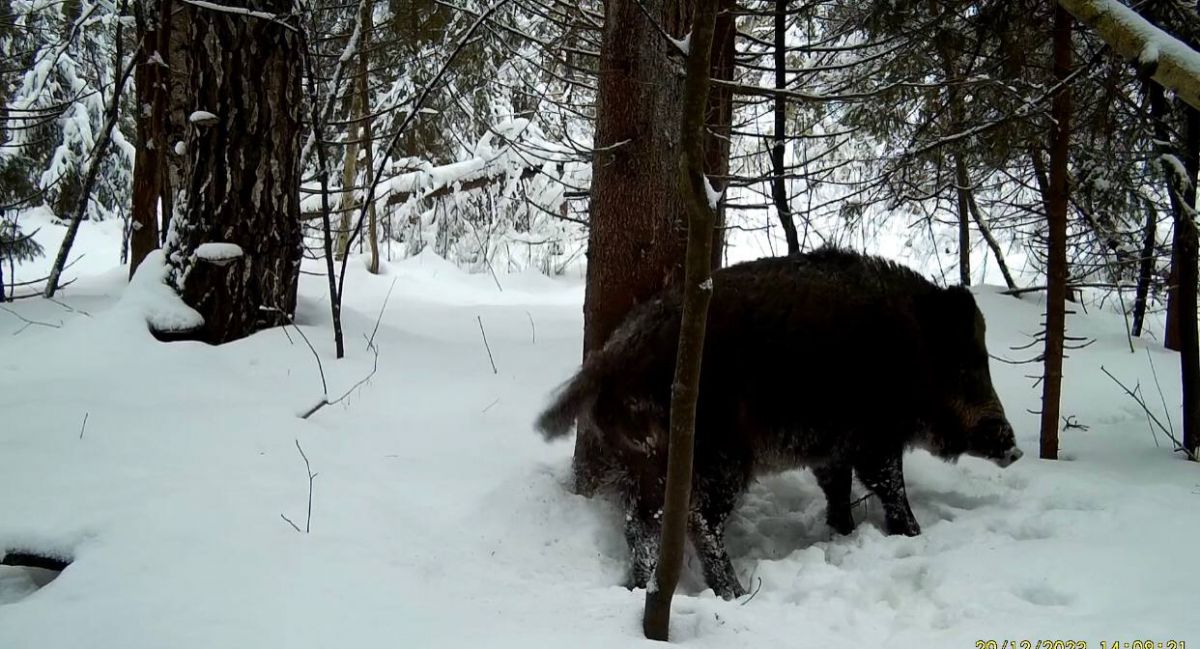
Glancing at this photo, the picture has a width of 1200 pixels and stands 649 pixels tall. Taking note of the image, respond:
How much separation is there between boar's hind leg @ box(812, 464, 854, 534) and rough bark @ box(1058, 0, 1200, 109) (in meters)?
2.47

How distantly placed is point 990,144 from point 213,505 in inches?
201

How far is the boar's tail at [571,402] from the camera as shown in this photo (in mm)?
3852

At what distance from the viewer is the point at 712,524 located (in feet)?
12.3

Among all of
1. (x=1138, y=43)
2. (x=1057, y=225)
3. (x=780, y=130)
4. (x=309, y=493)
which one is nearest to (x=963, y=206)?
(x=780, y=130)

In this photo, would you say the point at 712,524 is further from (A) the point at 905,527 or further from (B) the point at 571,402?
(A) the point at 905,527

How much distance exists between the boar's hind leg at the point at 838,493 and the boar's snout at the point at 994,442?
799 mm

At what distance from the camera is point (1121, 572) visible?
2.97 m

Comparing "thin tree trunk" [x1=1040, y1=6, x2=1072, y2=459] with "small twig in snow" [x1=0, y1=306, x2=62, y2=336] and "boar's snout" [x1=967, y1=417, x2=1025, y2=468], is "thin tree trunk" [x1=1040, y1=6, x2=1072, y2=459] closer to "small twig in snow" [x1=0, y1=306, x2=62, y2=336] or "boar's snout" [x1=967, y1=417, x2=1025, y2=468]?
"boar's snout" [x1=967, y1=417, x2=1025, y2=468]

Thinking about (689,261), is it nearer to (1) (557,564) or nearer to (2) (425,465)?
(1) (557,564)

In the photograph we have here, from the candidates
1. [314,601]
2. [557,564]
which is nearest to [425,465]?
[557,564]

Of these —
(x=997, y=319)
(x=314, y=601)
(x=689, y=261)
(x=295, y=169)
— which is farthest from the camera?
(x=997, y=319)

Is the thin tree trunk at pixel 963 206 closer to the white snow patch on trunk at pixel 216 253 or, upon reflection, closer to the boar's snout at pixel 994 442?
the boar's snout at pixel 994 442

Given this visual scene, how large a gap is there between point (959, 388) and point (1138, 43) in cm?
231

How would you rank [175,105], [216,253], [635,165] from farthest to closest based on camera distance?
[175,105], [216,253], [635,165]
